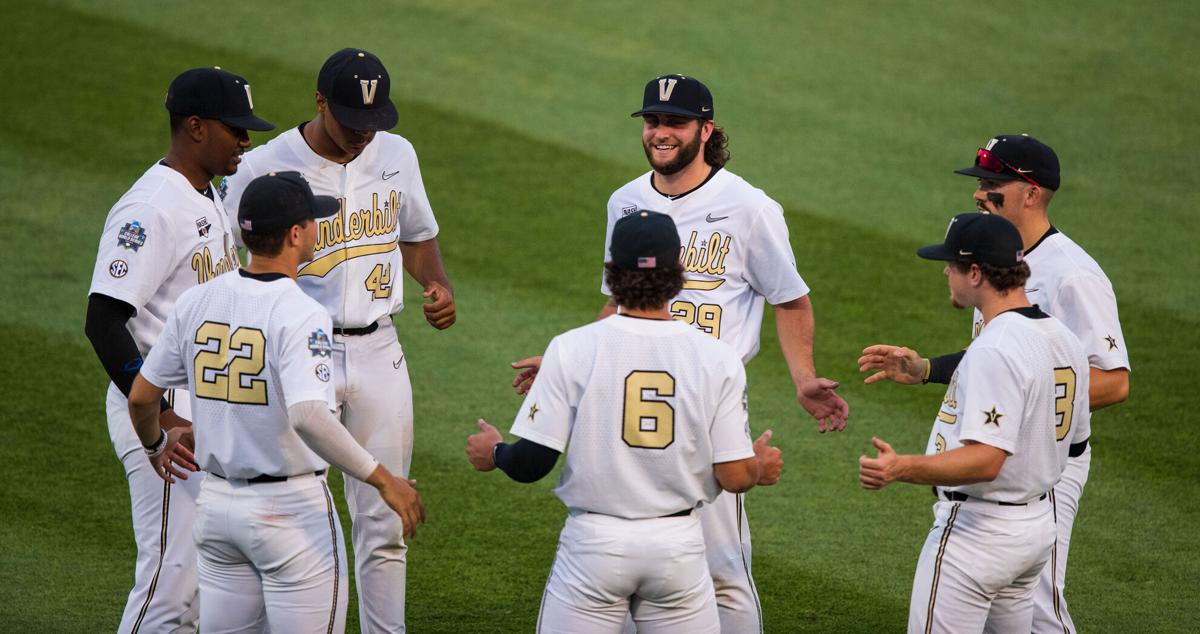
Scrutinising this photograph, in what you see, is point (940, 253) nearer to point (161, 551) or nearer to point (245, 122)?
point (245, 122)

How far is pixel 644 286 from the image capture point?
3.83 m

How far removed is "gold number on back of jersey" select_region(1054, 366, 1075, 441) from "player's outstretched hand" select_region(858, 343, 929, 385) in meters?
0.65

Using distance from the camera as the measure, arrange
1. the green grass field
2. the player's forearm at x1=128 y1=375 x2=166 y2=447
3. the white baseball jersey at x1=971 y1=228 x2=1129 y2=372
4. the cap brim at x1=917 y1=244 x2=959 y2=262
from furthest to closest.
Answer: the green grass field
the white baseball jersey at x1=971 y1=228 x2=1129 y2=372
the cap brim at x1=917 y1=244 x2=959 y2=262
the player's forearm at x1=128 y1=375 x2=166 y2=447

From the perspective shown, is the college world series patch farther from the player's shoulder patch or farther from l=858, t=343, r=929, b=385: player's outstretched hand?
l=858, t=343, r=929, b=385: player's outstretched hand

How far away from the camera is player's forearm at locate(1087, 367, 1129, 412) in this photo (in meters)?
4.86

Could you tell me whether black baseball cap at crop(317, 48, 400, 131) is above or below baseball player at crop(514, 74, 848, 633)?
above

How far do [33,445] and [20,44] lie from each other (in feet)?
21.5

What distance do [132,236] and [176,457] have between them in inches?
30.4

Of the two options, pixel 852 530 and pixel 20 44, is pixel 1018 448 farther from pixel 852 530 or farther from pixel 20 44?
pixel 20 44

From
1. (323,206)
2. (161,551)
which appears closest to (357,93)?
(323,206)

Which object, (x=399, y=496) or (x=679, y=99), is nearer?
(x=399, y=496)

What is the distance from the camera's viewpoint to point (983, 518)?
14.1 feet

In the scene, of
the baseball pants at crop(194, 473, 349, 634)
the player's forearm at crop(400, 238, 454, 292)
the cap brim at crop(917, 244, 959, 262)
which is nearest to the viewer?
the baseball pants at crop(194, 473, 349, 634)

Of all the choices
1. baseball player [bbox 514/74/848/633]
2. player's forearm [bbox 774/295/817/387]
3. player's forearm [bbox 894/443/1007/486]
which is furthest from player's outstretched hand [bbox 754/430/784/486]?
player's forearm [bbox 774/295/817/387]
